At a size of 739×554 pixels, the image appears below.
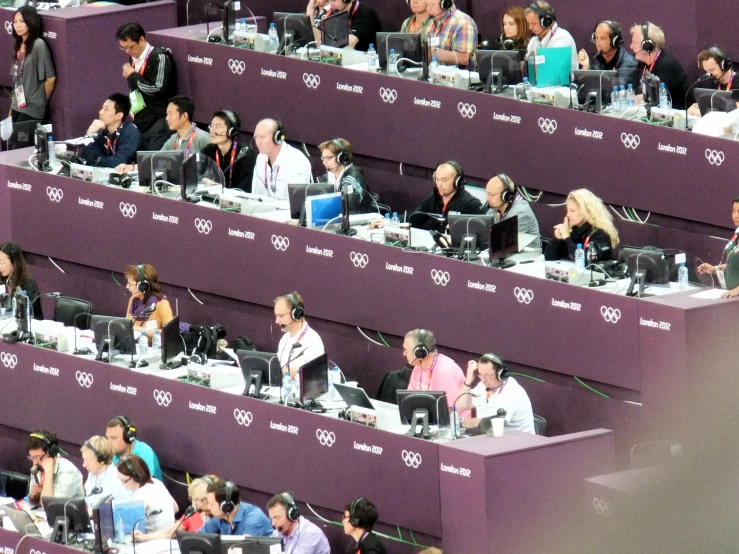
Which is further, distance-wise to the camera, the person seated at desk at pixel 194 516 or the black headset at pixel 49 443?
the black headset at pixel 49 443

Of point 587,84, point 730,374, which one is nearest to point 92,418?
point 587,84

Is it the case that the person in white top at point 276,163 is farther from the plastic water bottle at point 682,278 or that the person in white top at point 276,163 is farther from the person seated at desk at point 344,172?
the plastic water bottle at point 682,278

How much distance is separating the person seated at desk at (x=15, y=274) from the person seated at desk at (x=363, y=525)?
10.5 ft

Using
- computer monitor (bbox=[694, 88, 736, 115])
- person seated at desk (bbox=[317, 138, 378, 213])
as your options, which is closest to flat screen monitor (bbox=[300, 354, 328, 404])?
person seated at desk (bbox=[317, 138, 378, 213])

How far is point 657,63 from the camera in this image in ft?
28.1

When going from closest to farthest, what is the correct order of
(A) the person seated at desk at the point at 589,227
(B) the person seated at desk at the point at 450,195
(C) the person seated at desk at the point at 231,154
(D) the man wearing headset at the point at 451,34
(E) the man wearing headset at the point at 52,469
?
(A) the person seated at desk at the point at 589,227, (E) the man wearing headset at the point at 52,469, (B) the person seated at desk at the point at 450,195, (C) the person seated at desk at the point at 231,154, (D) the man wearing headset at the point at 451,34

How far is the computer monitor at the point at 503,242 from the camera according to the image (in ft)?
22.4

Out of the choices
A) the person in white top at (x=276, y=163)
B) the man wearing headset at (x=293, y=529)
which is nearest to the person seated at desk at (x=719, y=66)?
the person in white top at (x=276, y=163)

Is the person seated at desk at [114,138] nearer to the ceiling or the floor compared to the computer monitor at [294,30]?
nearer to the floor

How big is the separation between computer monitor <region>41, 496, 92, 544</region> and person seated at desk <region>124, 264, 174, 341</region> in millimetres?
1504

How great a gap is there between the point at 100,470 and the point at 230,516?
36.1 inches

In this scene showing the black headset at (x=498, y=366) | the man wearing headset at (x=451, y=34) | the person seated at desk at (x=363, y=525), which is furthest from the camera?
the man wearing headset at (x=451, y=34)

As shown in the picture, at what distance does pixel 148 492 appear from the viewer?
21.5 ft

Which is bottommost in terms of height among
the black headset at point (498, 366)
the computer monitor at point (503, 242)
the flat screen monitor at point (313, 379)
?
the flat screen monitor at point (313, 379)
